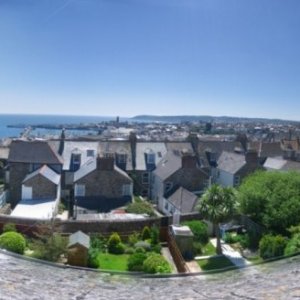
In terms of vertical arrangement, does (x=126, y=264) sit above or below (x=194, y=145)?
below

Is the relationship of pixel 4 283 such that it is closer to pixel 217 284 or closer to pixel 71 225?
pixel 217 284

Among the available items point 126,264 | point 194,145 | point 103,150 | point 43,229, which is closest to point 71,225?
point 43,229

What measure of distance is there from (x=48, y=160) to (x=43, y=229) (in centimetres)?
1821

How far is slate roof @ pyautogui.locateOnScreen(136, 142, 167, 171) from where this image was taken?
49094 millimetres

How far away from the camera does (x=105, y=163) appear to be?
40.2m

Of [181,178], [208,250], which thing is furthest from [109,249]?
[181,178]

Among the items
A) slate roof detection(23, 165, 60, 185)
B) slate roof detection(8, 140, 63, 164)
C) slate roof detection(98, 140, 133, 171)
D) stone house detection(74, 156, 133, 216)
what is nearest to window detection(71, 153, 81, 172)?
slate roof detection(98, 140, 133, 171)

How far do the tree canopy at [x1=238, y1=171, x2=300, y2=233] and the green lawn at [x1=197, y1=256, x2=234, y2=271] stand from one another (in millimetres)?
4800

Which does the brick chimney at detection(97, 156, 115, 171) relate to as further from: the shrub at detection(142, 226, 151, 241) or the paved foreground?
the paved foreground

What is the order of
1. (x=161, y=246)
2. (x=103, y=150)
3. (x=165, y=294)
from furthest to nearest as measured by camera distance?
(x=103, y=150) → (x=161, y=246) → (x=165, y=294)

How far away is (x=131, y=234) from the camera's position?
97.0 feet

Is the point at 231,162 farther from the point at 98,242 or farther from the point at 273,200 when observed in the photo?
the point at 98,242

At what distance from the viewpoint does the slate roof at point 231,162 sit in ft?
154

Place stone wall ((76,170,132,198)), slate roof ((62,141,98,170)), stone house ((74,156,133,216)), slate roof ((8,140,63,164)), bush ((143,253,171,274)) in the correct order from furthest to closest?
slate roof ((62,141,98,170)), slate roof ((8,140,63,164)), stone wall ((76,170,132,198)), stone house ((74,156,133,216)), bush ((143,253,171,274))
